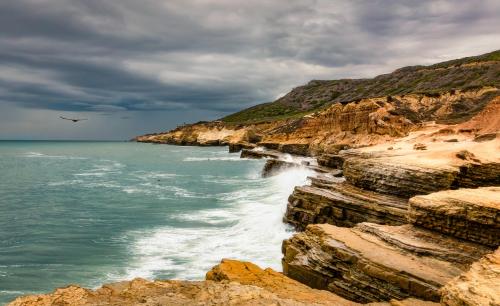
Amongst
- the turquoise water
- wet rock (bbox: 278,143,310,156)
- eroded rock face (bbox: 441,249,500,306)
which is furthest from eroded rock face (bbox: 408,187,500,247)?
wet rock (bbox: 278,143,310,156)

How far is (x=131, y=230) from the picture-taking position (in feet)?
92.8

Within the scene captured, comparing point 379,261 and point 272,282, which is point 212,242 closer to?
point 272,282

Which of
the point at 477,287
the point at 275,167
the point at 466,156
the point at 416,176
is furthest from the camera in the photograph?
the point at 275,167

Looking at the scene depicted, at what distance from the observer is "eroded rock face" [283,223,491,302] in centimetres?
1152

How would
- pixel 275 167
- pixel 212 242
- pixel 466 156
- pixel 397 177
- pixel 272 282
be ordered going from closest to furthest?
pixel 272 282
pixel 466 156
pixel 397 177
pixel 212 242
pixel 275 167

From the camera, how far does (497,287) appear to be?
8.34m

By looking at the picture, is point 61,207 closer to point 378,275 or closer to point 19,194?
point 19,194

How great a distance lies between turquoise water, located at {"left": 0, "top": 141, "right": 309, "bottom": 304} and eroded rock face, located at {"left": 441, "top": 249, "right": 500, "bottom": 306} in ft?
37.7

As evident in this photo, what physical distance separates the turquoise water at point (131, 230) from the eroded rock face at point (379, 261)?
592 cm

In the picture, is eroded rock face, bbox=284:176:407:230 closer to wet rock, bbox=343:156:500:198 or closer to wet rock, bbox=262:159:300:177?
wet rock, bbox=343:156:500:198

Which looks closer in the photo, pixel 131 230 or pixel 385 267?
pixel 385 267

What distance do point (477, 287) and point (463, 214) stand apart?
16.0ft

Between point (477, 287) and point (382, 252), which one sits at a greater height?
point (477, 287)

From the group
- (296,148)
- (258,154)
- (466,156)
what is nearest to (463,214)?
(466,156)
